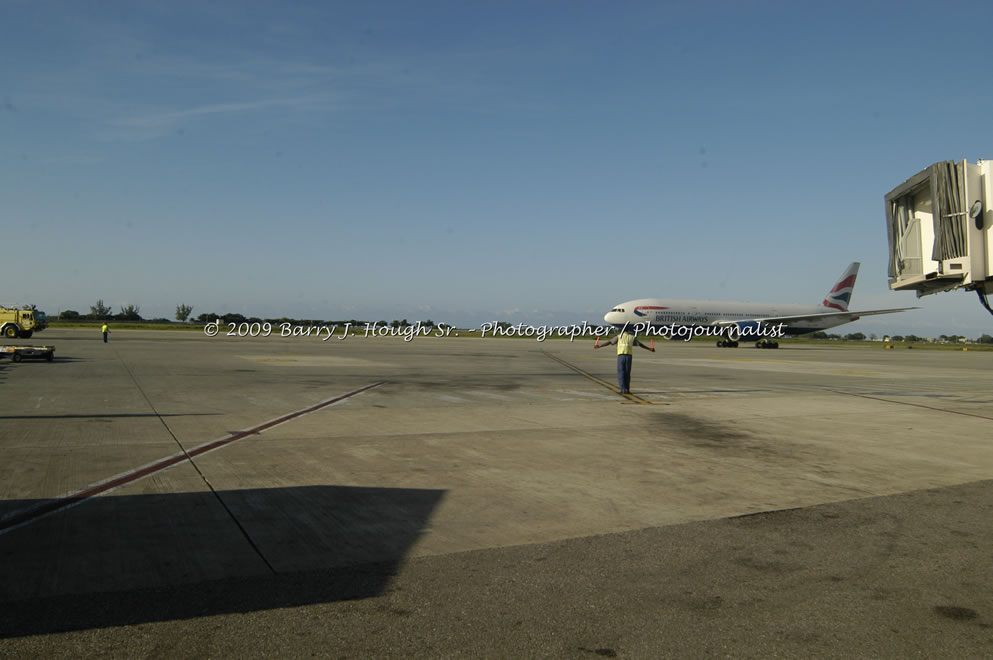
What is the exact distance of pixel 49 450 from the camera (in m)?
9.04

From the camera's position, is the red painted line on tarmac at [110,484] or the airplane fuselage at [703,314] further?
the airplane fuselage at [703,314]

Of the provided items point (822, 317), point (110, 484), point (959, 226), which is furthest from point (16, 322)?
point (822, 317)

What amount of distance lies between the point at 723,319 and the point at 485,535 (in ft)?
216

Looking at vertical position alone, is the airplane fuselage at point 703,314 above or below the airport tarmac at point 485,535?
above

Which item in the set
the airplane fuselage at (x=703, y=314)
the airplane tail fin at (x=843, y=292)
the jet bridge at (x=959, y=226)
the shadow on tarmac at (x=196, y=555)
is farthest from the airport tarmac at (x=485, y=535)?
the airplane tail fin at (x=843, y=292)

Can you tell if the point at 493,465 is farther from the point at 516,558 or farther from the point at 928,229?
the point at 928,229

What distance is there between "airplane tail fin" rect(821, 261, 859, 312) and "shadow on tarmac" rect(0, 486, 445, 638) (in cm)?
7855

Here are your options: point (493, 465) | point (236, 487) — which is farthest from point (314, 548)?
point (493, 465)

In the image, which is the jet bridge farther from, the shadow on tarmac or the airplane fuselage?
the airplane fuselage

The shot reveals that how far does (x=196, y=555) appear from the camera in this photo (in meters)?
5.19

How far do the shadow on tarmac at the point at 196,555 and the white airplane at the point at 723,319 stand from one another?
56.9 metres

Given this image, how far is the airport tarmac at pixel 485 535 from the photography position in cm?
404

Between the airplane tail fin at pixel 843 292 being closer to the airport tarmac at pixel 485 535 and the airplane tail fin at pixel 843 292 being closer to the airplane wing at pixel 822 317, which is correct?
the airplane wing at pixel 822 317

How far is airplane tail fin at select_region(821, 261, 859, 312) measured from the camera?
247 feet
